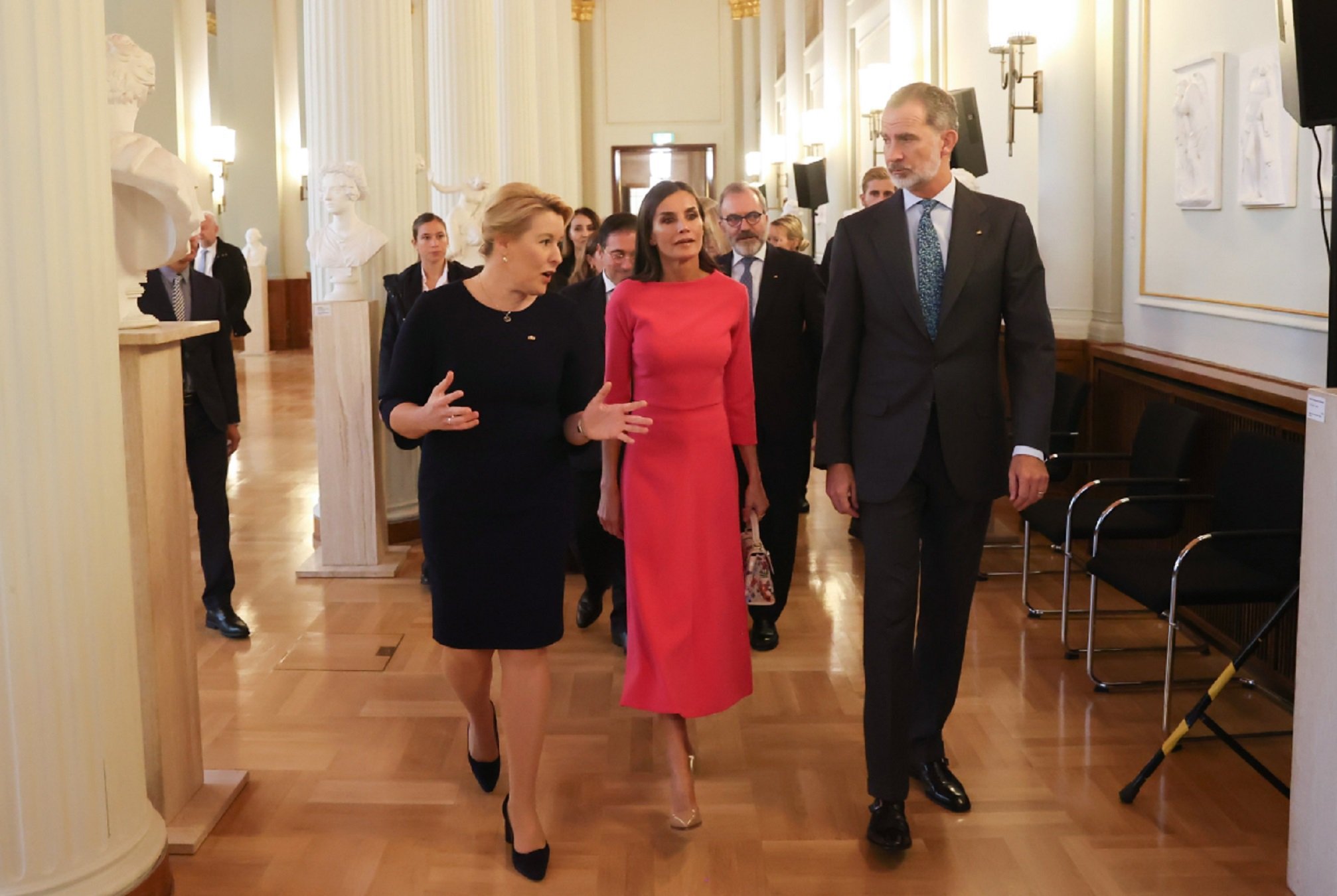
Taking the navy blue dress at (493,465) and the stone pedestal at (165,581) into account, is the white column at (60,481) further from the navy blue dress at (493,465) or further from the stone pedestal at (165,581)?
the navy blue dress at (493,465)

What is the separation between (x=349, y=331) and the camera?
6551 mm

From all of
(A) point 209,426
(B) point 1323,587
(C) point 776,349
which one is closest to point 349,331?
(A) point 209,426

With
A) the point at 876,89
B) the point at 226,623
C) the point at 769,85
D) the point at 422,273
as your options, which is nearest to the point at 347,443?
the point at 422,273

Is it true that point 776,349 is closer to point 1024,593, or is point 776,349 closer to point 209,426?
point 1024,593

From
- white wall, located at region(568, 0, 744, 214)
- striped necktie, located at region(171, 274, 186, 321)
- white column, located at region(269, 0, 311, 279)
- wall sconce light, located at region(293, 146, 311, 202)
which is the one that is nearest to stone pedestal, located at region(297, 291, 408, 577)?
striped necktie, located at region(171, 274, 186, 321)

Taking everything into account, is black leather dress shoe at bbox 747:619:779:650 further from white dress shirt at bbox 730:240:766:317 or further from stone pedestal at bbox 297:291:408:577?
stone pedestal at bbox 297:291:408:577

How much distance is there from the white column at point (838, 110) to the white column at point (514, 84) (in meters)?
3.40

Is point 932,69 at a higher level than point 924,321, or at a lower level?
higher

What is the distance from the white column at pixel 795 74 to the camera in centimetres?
1867

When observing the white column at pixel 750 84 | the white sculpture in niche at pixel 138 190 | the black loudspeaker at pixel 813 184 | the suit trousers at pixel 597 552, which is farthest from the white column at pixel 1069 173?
the white column at pixel 750 84

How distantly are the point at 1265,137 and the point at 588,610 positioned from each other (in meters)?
3.13

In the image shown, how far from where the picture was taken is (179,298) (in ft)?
17.2

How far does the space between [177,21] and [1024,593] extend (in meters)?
16.1

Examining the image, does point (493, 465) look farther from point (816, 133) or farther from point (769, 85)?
point (769, 85)
